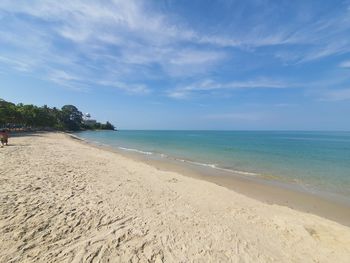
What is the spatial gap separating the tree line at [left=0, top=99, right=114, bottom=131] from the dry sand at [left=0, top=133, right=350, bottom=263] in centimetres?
4491

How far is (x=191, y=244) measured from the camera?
500 cm

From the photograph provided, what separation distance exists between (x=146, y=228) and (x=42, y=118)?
240 ft

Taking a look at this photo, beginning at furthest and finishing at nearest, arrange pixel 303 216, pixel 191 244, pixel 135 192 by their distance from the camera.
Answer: pixel 135 192, pixel 303 216, pixel 191 244

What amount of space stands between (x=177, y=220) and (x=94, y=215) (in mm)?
2265

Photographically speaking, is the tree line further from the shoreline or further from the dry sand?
the shoreline

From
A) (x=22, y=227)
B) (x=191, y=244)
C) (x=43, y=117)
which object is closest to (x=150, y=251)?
(x=191, y=244)

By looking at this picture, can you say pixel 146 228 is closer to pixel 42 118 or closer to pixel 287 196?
pixel 287 196

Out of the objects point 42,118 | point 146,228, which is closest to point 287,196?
point 146,228

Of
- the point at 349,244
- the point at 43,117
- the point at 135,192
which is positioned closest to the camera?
the point at 349,244

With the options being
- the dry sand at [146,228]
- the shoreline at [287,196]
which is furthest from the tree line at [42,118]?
the shoreline at [287,196]

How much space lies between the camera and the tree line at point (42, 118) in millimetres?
47969

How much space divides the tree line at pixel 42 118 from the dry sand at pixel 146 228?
147 ft

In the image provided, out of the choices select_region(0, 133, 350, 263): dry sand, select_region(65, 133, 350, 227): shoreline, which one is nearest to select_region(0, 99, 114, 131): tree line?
select_region(0, 133, 350, 263): dry sand

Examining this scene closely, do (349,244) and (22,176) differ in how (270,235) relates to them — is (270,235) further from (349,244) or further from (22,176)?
(22,176)
